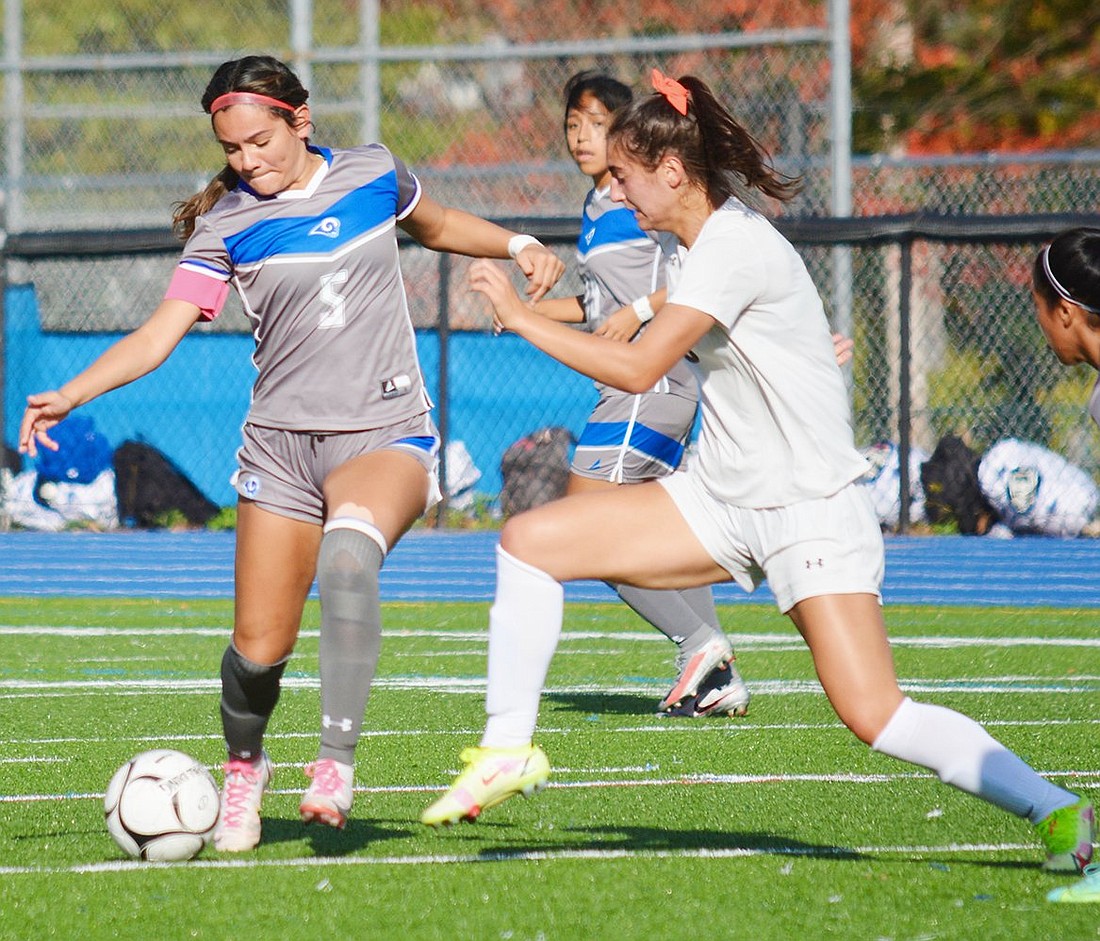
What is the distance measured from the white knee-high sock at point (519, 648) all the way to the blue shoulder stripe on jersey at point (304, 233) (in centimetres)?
106

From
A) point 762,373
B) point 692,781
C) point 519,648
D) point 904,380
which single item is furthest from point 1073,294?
point 904,380

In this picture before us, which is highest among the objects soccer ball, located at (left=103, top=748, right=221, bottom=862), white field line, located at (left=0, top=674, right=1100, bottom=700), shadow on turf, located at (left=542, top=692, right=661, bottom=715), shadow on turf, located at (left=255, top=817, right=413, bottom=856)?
soccer ball, located at (left=103, top=748, right=221, bottom=862)

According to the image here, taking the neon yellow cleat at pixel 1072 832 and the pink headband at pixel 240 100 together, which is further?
the pink headband at pixel 240 100

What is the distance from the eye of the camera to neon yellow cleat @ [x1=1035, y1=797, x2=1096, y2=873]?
423 cm

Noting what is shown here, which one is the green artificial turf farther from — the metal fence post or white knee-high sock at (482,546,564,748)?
the metal fence post

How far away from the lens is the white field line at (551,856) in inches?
180

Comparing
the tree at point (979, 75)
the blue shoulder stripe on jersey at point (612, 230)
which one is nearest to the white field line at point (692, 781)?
the blue shoulder stripe on jersey at point (612, 230)

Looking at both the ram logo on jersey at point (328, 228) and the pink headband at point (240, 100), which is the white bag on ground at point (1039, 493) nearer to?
the ram logo on jersey at point (328, 228)

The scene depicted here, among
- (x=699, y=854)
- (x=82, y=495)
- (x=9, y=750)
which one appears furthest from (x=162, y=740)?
(x=82, y=495)

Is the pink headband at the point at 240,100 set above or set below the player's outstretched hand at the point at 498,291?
above

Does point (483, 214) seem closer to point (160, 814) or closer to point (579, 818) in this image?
point (579, 818)

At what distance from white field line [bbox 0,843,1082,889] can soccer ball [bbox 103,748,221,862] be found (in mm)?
42

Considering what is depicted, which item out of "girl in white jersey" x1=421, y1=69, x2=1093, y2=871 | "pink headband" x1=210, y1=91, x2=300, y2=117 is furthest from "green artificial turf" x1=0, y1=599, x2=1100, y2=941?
"pink headband" x1=210, y1=91, x2=300, y2=117

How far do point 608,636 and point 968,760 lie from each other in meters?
5.81
